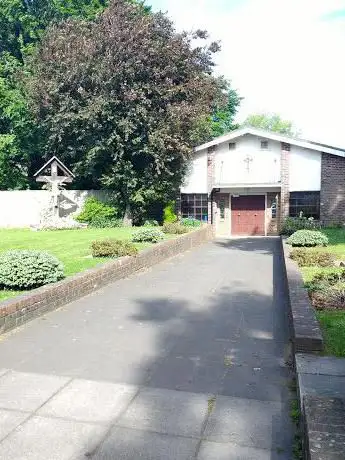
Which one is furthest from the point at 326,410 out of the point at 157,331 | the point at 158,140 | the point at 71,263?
the point at 158,140

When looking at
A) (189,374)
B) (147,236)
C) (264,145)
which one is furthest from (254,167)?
(189,374)

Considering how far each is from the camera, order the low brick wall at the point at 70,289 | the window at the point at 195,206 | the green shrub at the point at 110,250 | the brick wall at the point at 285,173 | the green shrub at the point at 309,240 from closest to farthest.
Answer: the low brick wall at the point at 70,289
the green shrub at the point at 110,250
the green shrub at the point at 309,240
the brick wall at the point at 285,173
the window at the point at 195,206

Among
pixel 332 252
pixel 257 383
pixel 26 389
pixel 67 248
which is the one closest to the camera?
pixel 26 389

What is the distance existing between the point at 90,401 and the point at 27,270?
4.03 m

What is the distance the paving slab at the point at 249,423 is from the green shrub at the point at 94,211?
20.3m

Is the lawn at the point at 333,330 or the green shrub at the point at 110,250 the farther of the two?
the green shrub at the point at 110,250

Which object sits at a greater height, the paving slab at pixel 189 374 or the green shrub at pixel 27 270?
the green shrub at pixel 27 270

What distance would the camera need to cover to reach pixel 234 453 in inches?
134

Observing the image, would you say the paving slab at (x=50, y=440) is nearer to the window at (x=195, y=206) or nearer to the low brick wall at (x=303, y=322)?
the low brick wall at (x=303, y=322)

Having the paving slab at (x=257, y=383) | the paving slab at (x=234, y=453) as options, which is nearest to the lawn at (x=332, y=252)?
the paving slab at (x=257, y=383)

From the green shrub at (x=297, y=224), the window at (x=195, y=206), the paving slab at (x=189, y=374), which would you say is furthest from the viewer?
the window at (x=195, y=206)

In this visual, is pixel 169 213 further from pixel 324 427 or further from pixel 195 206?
pixel 324 427

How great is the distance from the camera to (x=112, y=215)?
24.4 metres

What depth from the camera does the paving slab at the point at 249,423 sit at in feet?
11.8
